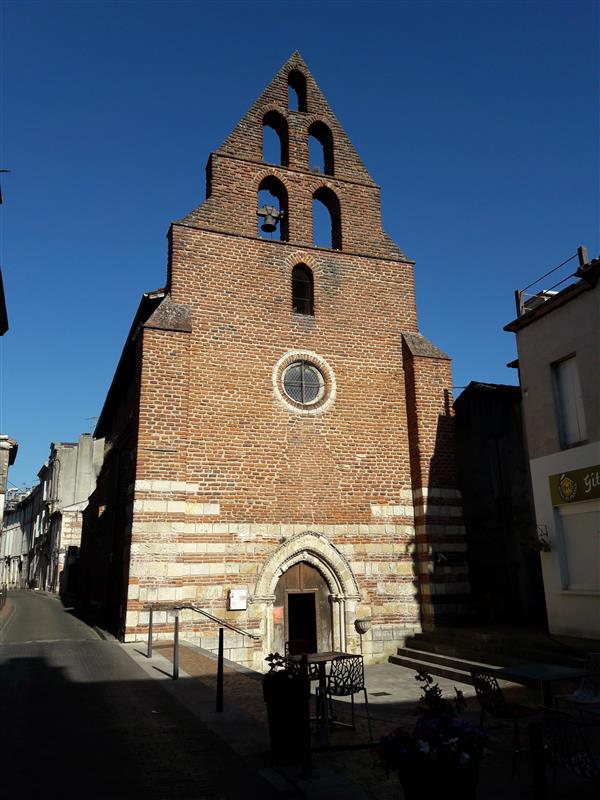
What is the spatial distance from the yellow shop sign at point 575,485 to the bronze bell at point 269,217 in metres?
9.65

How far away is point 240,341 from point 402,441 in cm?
495

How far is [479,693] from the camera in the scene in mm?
6594

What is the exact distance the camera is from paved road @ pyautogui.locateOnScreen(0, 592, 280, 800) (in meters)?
5.00

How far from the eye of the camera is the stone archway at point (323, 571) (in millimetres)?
13586

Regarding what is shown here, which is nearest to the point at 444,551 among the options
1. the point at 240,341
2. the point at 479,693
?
the point at 240,341

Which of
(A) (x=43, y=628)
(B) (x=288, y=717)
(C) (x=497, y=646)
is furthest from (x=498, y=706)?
(A) (x=43, y=628)

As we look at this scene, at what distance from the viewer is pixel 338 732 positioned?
701cm

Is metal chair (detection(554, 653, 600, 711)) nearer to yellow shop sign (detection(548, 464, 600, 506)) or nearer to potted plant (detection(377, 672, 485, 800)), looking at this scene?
potted plant (detection(377, 672, 485, 800))

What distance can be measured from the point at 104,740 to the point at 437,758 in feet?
12.9

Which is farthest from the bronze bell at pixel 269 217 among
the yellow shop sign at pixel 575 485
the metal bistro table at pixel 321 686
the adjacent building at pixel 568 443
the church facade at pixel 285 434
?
the metal bistro table at pixel 321 686

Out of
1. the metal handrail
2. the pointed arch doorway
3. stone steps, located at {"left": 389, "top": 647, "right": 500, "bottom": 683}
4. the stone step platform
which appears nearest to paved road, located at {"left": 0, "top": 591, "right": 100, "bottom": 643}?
the metal handrail

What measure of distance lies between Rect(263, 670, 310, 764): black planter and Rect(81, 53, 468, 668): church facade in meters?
7.28

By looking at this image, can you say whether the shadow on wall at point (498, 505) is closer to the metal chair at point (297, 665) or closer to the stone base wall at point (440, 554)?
the stone base wall at point (440, 554)

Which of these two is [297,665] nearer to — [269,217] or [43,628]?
[43,628]
